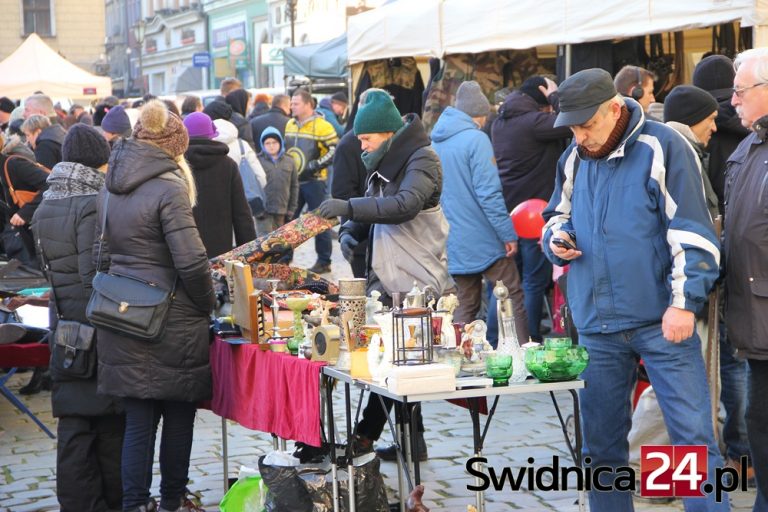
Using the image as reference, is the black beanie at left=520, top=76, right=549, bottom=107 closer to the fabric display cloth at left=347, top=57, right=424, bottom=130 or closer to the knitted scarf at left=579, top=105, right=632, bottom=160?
the fabric display cloth at left=347, top=57, right=424, bottom=130

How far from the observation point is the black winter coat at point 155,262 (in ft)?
16.3

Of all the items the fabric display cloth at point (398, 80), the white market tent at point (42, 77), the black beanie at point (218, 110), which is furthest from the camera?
the white market tent at point (42, 77)

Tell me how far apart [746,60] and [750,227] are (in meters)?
0.64

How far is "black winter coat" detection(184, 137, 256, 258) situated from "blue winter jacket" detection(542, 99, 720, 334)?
10.2ft

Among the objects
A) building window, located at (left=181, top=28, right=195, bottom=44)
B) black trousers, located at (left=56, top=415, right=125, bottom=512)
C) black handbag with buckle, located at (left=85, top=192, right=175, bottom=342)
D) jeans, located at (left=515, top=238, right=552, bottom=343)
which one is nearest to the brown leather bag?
jeans, located at (left=515, top=238, right=552, bottom=343)

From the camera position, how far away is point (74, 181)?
5309 mm

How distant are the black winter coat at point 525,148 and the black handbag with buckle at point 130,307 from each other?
384cm

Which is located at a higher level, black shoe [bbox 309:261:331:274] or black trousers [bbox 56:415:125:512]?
black shoe [bbox 309:261:331:274]

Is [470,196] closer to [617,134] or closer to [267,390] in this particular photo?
[267,390]

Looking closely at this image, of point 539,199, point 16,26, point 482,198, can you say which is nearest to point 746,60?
point 482,198

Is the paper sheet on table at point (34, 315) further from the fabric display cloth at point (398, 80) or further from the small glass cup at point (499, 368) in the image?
the fabric display cloth at point (398, 80)

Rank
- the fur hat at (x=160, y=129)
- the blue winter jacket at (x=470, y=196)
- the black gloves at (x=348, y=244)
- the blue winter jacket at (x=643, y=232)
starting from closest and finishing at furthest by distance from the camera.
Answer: the blue winter jacket at (x=643, y=232), the fur hat at (x=160, y=129), the black gloves at (x=348, y=244), the blue winter jacket at (x=470, y=196)

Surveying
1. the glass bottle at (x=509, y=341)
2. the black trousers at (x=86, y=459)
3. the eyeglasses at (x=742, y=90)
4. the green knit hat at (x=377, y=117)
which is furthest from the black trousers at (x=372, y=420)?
the eyeglasses at (x=742, y=90)

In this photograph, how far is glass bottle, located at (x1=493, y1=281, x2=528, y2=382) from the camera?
432 centimetres
